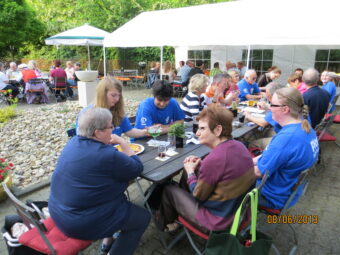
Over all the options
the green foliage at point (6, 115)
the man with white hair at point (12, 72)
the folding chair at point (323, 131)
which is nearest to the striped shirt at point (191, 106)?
the folding chair at point (323, 131)

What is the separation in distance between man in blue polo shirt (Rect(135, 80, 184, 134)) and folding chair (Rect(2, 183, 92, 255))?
1.65 m

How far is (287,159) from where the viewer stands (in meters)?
2.07

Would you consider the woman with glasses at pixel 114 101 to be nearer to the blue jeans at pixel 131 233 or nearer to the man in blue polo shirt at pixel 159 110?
the man in blue polo shirt at pixel 159 110

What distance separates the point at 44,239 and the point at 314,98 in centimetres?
413

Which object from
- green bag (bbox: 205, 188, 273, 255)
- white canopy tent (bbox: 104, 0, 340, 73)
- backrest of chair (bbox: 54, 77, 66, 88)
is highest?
white canopy tent (bbox: 104, 0, 340, 73)

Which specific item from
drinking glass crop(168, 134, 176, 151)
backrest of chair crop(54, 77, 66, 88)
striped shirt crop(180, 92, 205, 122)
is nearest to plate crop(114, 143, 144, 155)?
drinking glass crop(168, 134, 176, 151)

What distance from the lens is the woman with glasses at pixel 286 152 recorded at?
2061 millimetres

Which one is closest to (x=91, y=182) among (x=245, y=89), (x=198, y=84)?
(x=198, y=84)

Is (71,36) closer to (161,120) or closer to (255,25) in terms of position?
(255,25)

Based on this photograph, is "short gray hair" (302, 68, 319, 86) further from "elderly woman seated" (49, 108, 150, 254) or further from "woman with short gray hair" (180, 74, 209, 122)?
"elderly woman seated" (49, 108, 150, 254)

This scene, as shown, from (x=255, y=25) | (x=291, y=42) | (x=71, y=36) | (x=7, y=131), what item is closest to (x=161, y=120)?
(x=7, y=131)

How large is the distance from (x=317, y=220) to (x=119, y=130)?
244 cm

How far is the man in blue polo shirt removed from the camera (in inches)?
120

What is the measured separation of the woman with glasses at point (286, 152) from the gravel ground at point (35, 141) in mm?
3161
